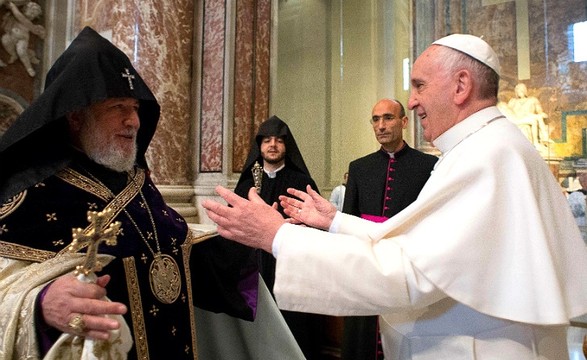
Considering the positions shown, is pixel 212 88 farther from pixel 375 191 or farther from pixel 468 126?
pixel 468 126

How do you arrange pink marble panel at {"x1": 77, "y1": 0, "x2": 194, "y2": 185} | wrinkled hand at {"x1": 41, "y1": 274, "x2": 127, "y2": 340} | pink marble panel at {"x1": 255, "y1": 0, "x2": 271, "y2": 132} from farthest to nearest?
1. pink marble panel at {"x1": 255, "y1": 0, "x2": 271, "y2": 132}
2. pink marble panel at {"x1": 77, "y1": 0, "x2": 194, "y2": 185}
3. wrinkled hand at {"x1": 41, "y1": 274, "x2": 127, "y2": 340}

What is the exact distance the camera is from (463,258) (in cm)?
146

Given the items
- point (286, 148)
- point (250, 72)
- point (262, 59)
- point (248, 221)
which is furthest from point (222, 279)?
point (262, 59)

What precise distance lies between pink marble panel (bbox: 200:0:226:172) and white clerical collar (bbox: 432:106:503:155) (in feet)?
13.0

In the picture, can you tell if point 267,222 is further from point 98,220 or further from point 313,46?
point 313,46

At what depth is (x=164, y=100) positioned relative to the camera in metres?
5.46

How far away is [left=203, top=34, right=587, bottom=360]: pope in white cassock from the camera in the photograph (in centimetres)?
146

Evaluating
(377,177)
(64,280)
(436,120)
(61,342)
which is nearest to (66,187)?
(64,280)

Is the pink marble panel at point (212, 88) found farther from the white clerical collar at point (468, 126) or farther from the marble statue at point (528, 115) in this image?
the marble statue at point (528, 115)

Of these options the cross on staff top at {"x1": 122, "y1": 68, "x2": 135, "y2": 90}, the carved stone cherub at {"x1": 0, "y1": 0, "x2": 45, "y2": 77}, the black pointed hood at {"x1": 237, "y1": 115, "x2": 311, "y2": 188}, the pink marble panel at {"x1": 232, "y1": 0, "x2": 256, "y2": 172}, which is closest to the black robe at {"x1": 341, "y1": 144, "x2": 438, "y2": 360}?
the black pointed hood at {"x1": 237, "y1": 115, "x2": 311, "y2": 188}

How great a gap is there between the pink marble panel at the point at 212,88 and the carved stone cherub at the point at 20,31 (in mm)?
1869

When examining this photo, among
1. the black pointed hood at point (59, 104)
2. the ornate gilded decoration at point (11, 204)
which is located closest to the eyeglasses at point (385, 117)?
the black pointed hood at point (59, 104)

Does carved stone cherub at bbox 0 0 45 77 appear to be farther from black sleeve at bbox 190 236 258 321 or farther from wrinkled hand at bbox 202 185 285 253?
wrinkled hand at bbox 202 185 285 253

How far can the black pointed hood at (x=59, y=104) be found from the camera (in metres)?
1.84
